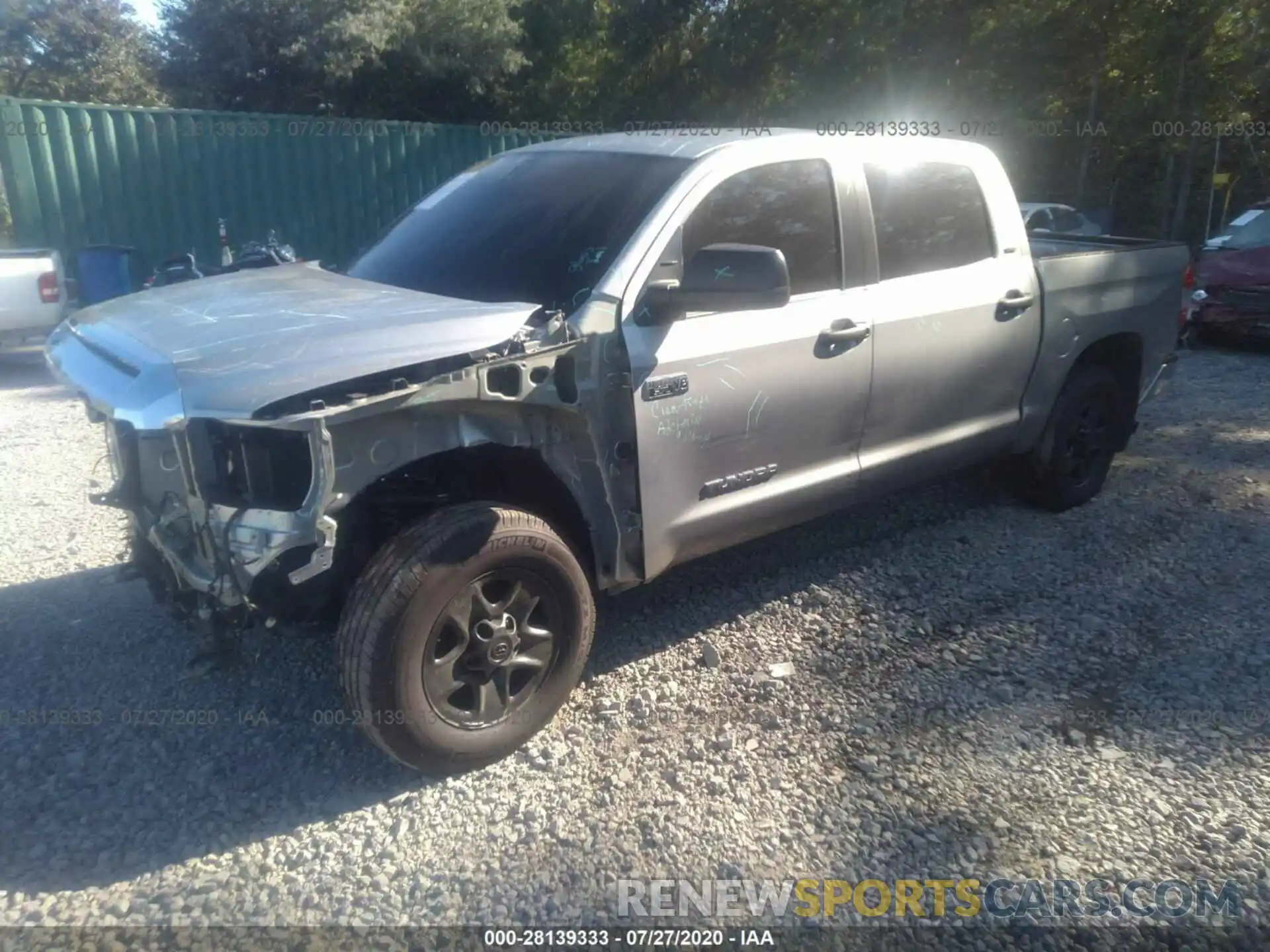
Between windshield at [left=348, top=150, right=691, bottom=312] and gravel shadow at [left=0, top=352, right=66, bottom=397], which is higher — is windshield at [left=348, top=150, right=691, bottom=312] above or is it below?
above

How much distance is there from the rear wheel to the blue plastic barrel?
9.18 meters

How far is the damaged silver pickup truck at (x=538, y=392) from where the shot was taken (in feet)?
9.27

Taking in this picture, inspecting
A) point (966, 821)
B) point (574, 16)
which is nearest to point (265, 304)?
point (966, 821)

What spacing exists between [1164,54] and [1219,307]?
638cm

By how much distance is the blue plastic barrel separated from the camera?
10328 mm

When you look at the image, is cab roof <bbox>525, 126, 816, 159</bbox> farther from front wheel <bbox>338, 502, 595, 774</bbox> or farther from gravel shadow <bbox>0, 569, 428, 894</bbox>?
gravel shadow <bbox>0, 569, 428, 894</bbox>

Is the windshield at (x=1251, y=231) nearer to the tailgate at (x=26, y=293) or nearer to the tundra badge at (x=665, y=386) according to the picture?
the tundra badge at (x=665, y=386)

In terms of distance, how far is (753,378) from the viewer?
3.62 m

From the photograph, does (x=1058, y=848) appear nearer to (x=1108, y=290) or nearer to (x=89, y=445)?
(x=1108, y=290)

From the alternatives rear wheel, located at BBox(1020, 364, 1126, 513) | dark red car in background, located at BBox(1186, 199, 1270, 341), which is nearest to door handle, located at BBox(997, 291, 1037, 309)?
rear wheel, located at BBox(1020, 364, 1126, 513)

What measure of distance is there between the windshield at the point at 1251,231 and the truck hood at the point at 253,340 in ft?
34.5

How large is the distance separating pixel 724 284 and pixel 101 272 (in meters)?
9.34

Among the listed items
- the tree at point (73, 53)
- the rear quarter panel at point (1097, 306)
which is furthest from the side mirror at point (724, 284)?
the tree at point (73, 53)

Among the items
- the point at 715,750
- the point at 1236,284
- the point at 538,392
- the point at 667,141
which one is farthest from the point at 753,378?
the point at 1236,284
